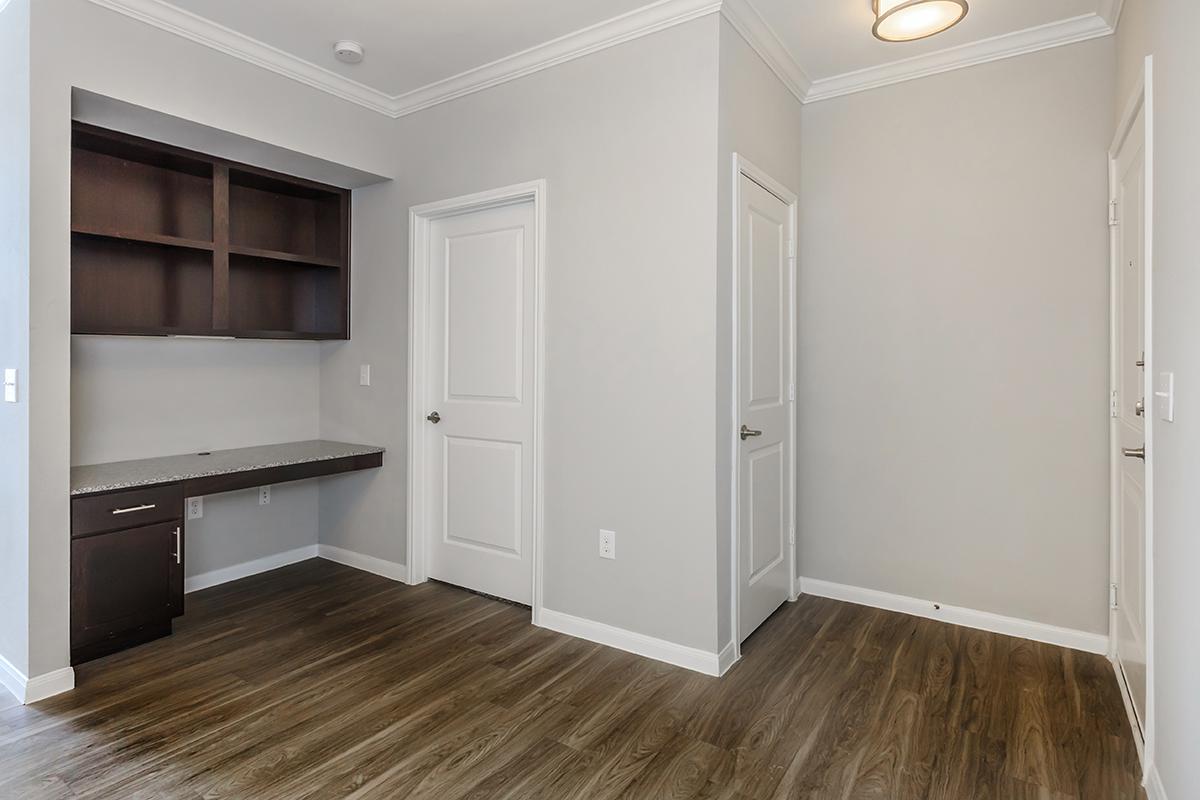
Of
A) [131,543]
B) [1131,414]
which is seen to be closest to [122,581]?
[131,543]

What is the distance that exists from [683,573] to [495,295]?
163 centimetres

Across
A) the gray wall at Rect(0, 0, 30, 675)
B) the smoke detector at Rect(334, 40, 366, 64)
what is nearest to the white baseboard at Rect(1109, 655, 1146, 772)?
the gray wall at Rect(0, 0, 30, 675)

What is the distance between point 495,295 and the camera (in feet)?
11.0

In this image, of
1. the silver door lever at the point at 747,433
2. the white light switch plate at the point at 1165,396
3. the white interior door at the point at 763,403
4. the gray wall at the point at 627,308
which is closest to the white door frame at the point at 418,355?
the gray wall at the point at 627,308

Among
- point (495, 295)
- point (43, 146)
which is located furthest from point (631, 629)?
point (43, 146)

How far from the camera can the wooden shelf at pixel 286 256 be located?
3.40 meters

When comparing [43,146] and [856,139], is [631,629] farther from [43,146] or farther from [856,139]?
[43,146]

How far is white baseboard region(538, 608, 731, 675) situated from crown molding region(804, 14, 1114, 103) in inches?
108

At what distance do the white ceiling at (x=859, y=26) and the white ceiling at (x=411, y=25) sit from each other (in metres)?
0.66

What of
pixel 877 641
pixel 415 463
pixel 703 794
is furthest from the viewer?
pixel 415 463

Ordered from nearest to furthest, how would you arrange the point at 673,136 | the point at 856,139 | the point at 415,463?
the point at 673,136, the point at 856,139, the point at 415,463

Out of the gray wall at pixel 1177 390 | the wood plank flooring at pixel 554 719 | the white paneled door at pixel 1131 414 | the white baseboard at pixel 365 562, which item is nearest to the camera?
the gray wall at pixel 1177 390

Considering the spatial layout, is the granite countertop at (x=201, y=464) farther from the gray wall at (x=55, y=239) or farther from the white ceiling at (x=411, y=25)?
the white ceiling at (x=411, y=25)

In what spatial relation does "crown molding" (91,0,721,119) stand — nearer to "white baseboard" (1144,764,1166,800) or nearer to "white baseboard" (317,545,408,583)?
"white baseboard" (317,545,408,583)
